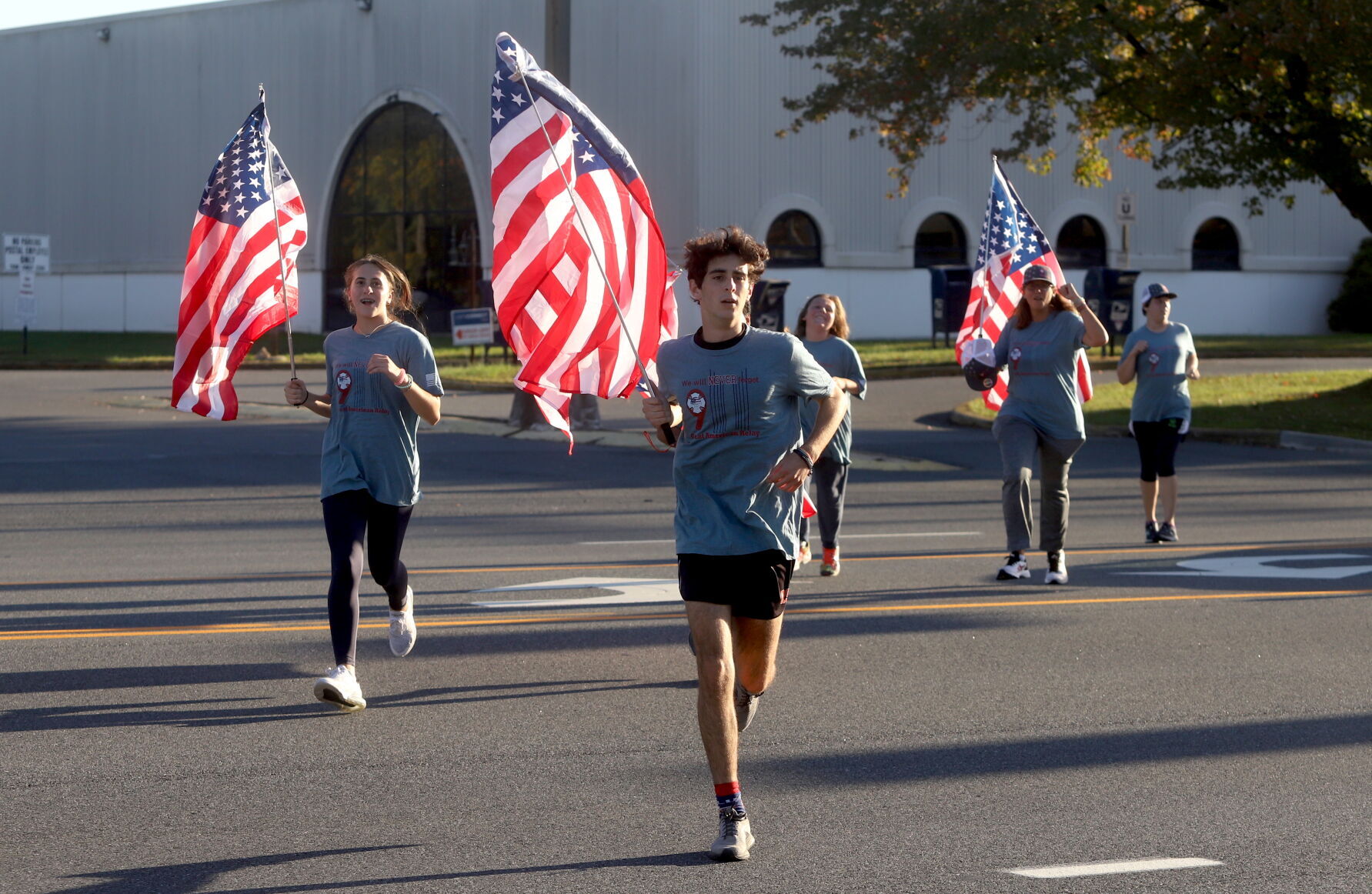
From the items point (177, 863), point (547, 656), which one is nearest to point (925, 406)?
point (547, 656)

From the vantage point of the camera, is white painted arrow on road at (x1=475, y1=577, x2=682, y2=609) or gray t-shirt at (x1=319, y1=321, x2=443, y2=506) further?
white painted arrow on road at (x1=475, y1=577, x2=682, y2=609)

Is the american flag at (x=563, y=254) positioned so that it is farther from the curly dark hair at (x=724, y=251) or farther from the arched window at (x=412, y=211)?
the arched window at (x=412, y=211)

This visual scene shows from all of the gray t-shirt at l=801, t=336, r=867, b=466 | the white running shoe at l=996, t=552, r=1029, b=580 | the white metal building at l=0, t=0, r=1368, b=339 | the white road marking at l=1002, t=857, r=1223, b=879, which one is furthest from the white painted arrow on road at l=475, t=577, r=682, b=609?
the white metal building at l=0, t=0, r=1368, b=339

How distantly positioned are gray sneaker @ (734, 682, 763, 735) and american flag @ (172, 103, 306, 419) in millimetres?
3473

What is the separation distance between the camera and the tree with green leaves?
2011 centimetres

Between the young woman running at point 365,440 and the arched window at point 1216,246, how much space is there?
41.7 meters

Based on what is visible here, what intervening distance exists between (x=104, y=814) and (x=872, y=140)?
3866 centimetres

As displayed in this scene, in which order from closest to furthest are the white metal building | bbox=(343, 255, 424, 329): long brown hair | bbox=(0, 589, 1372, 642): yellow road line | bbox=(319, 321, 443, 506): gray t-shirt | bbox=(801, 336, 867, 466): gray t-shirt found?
bbox=(319, 321, 443, 506): gray t-shirt, bbox=(343, 255, 424, 329): long brown hair, bbox=(0, 589, 1372, 642): yellow road line, bbox=(801, 336, 867, 466): gray t-shirt, the white metal building

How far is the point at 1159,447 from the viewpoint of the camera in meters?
12.3

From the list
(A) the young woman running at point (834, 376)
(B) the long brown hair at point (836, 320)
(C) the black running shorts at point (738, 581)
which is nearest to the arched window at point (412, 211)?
(B) the long brown hair at point (836, 320)

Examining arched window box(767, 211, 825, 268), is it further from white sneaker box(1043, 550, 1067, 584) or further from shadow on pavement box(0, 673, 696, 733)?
shadow on pavement box(0, 673, 696, 733)

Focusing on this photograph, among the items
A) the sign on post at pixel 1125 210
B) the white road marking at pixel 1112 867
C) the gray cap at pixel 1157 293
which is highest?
the sign on post at pixel 1125 210

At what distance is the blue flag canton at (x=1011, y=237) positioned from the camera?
12258mm

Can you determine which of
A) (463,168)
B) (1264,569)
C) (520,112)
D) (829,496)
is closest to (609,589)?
(829,496)
